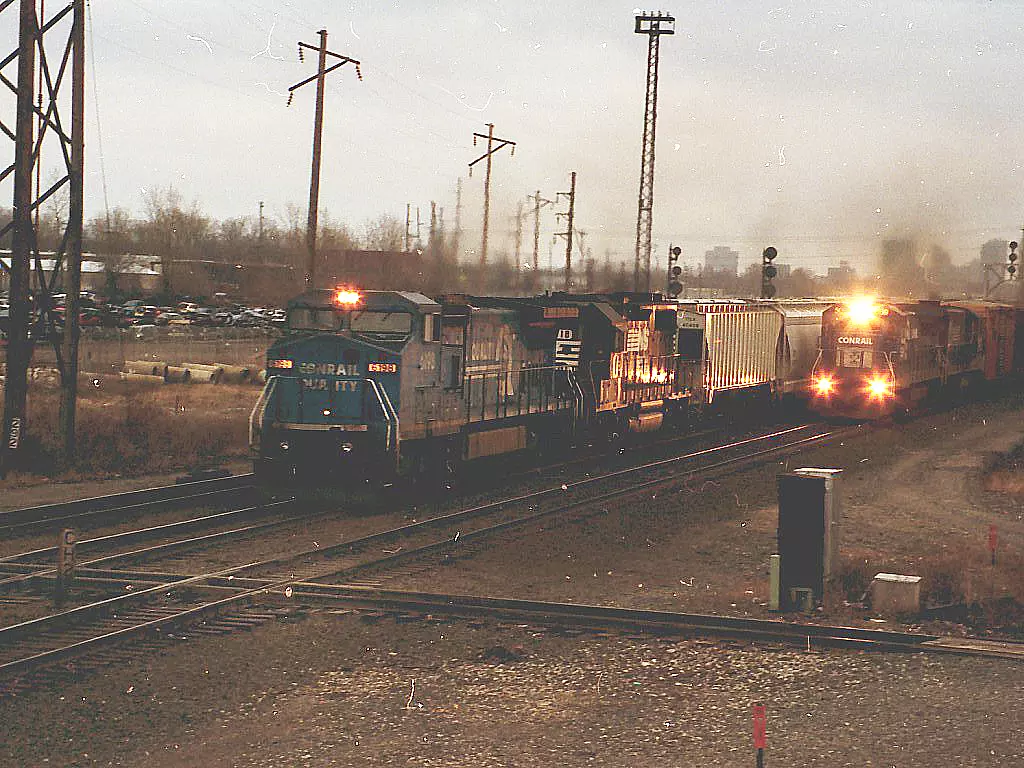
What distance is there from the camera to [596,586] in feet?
42.9

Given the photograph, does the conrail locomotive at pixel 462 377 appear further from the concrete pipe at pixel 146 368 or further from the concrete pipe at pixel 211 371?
the concrete pipe at pixel 146 368

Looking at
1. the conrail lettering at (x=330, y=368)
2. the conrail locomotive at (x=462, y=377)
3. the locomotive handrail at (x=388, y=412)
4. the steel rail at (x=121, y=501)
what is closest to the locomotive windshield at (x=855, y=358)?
the conrail locomotive at (x=462, y=377)

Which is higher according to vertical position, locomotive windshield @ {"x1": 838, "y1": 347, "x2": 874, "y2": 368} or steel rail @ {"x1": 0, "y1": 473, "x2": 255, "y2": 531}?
locomotive windshield @ {"x1": 838, "y1": 347, "x2": 874, "y2": 368}

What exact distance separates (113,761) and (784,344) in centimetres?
2957

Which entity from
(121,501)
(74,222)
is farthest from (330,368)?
(74,222)

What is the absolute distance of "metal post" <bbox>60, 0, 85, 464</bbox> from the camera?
19.9 m

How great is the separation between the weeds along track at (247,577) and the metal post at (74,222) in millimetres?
7520

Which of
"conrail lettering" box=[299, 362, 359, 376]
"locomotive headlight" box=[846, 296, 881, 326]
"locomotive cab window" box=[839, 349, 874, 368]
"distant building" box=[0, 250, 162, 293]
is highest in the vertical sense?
"distant building" box=[0, 250, 162, 293]

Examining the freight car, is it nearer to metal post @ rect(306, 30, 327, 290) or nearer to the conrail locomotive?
the conrail locomotive

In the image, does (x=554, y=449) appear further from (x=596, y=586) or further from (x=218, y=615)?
(x=218, y=615)

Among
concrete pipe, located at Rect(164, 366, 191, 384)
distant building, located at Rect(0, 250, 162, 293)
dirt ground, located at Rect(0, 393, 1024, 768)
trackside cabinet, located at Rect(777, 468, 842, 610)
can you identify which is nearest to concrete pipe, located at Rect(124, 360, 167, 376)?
concrete pipe, located at Rect(164, 366, 191, 384)

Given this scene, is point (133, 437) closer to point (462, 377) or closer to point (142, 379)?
point (462, 377)

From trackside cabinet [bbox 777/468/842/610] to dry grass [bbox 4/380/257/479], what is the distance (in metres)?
Result: 13.2

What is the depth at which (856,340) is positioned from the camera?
31.2 metres
